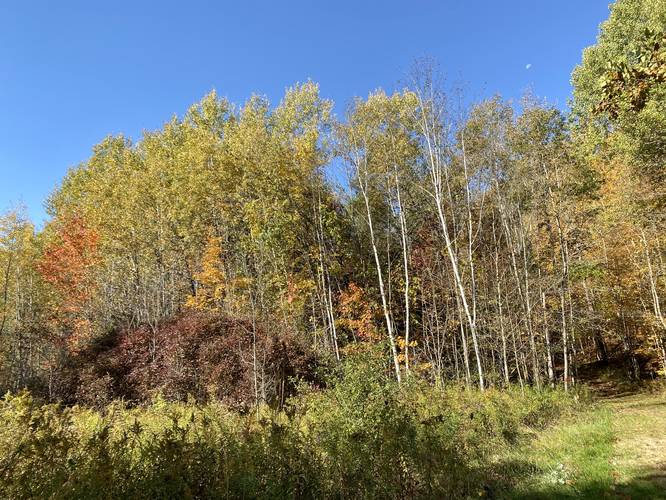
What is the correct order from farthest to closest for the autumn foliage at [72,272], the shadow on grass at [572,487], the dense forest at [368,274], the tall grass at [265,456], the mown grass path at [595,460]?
1. the autumn foliage at [72,272]
2. the dense forest at [368,274]
3. the mown grass path at [595,460]
4. the shadow on grass at [572,487]
5. the tall grass at [265,456]

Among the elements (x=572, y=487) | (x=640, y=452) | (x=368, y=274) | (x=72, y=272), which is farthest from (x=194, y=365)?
(x=72, y=272)

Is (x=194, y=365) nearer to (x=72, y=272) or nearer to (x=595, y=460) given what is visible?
(x=595, y=460)

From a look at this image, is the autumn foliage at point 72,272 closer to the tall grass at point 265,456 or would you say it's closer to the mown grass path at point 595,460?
the tall grass at point 265,456

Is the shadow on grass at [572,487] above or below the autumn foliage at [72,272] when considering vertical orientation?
below

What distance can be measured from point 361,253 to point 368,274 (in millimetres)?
1176

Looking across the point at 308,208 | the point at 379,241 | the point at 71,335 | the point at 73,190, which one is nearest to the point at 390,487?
the point at 308,208

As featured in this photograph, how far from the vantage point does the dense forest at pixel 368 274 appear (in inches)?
294

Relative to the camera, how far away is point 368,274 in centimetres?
1623

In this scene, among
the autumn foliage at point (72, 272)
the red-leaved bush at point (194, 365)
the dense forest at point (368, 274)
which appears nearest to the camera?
the dense forest at point (368, 274)

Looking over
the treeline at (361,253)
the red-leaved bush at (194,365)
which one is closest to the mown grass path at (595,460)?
the treeline at (361,253)

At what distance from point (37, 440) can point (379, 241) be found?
14.9 meters

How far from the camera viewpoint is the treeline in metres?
11.5

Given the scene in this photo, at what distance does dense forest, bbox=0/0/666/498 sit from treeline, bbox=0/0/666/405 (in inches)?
3.9

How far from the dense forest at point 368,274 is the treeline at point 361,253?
99mm
